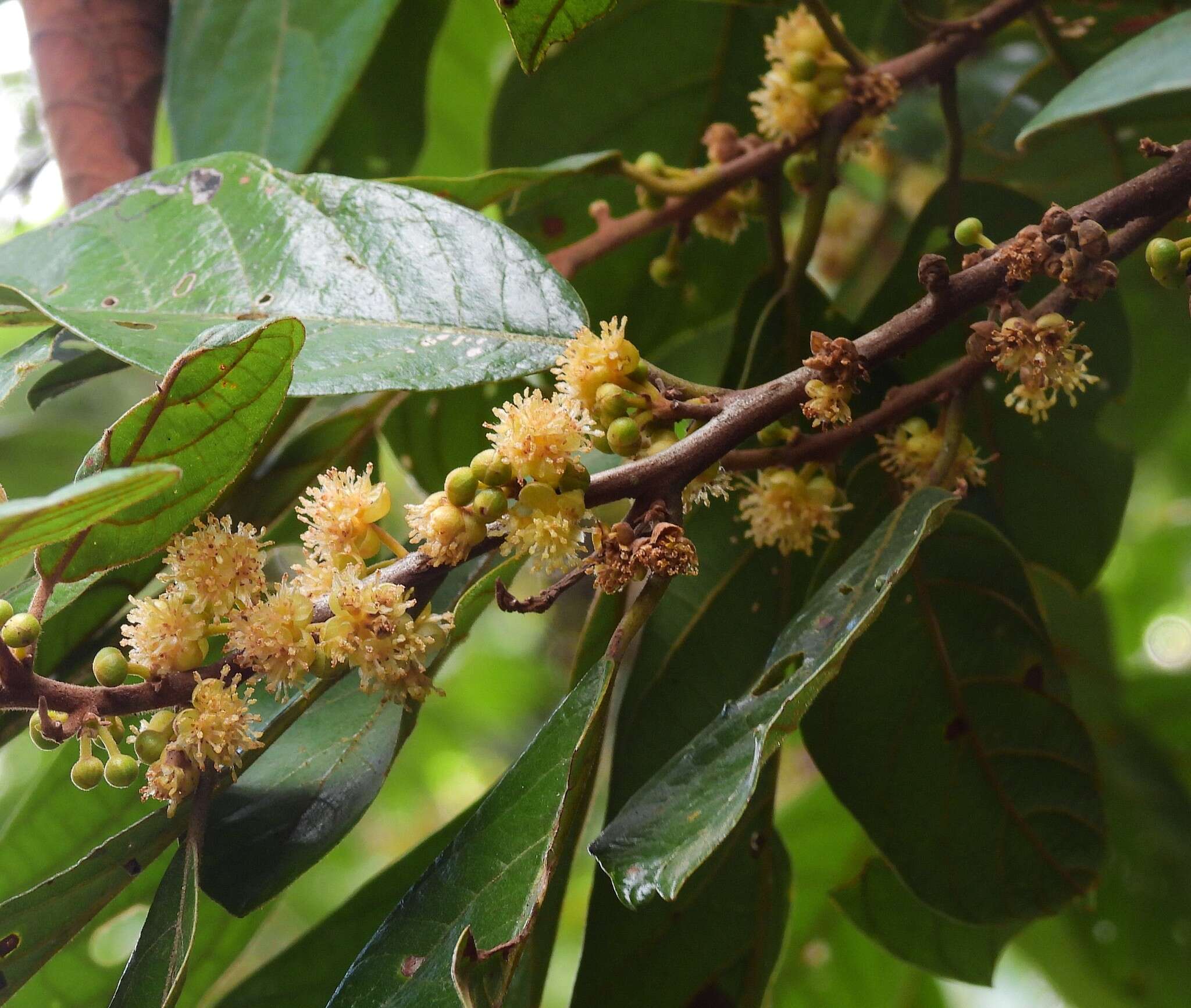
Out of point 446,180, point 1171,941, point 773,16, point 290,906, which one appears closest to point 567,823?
point 446,180

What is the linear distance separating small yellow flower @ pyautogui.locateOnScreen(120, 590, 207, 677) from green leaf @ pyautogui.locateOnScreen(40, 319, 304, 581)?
0.04m

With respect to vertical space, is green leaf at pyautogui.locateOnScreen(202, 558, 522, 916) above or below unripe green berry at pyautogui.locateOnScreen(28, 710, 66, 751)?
below

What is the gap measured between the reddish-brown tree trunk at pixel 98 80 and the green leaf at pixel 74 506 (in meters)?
0.81

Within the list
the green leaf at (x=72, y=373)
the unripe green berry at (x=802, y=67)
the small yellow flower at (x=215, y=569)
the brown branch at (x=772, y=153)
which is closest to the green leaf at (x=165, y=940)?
the small yellow flower at (x=215, y=569)

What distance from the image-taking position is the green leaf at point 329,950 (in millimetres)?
922

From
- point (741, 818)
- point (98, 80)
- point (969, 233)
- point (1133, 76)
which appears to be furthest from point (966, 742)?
point (98, 80)

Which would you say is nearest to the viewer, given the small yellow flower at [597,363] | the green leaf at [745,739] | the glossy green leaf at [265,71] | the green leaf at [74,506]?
the green leaf at [74,506]

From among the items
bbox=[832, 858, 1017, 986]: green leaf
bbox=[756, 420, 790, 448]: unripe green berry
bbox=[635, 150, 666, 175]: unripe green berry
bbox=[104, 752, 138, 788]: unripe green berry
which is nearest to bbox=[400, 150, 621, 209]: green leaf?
bbox=[635, 150, 666, 175]: unripe green berry

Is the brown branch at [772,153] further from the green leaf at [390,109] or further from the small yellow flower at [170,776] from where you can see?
the small yellow flower at [170,776]

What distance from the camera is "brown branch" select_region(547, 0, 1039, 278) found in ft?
3.29

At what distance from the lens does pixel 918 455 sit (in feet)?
2.84

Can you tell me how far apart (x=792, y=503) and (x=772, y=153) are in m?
0.36

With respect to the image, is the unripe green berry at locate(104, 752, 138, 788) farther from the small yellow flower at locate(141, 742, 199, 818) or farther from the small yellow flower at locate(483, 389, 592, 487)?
the small yellow flower at locate(483, 389, 592, 487)

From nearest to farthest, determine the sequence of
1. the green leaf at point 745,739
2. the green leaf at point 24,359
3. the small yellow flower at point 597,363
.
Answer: the green leaf at point 745,739
the small yellow flower at point 597,363
the green leaf at point 24,359
